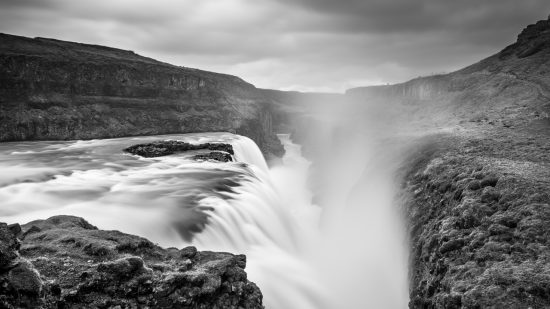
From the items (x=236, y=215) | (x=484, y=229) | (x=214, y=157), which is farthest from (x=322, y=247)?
(x=484, y=229)

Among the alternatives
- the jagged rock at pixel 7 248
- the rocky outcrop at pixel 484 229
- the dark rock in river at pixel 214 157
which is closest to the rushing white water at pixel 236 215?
the dark rock in river at pixel 214 157

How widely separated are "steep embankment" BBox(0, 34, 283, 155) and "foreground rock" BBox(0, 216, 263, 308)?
4379 cm

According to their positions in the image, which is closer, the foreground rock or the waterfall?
the foreground rock

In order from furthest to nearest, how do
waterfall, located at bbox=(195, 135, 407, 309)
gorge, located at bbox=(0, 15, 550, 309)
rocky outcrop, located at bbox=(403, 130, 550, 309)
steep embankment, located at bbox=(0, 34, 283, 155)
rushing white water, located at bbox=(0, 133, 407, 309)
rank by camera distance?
steep embankment, located at bbox=(0, 34, 283, 155) < rushing white water, located at bbox=(0, 133, 407, 309) < waterfall, located at bbox=(195, 135, 407, 309) < rocky outcrop, located at bbox=(403, 130, 550, 309) < gorge, located at bbox=(0, 15, 550, 309)

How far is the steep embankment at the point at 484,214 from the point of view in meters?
8.08

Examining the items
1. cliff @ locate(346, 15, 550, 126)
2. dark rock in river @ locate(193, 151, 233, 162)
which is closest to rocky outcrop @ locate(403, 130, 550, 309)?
cliff @ locate(346, 15, 550, 126)

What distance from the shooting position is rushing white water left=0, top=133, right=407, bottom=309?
12.9 metres

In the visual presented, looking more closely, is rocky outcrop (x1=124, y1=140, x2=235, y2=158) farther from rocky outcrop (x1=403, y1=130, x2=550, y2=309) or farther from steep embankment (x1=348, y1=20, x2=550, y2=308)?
rocky outcrop (x1=403, y1=130, x2=550, y2=309)

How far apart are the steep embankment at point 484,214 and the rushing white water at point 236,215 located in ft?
10.1

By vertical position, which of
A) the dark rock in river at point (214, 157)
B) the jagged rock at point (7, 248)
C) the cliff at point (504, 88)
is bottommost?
the dark rock in river at point (214, 157)

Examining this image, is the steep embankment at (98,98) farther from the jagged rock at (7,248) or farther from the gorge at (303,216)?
the jagged rock at (7,248)

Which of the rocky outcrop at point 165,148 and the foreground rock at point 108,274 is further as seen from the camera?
the rocky outcrop at point 165,148

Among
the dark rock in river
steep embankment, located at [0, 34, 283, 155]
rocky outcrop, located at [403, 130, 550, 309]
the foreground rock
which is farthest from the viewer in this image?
steep embankment, located at [0, 34, 283, 155]

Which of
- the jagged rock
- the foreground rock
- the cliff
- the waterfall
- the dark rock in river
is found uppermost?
the cliff
